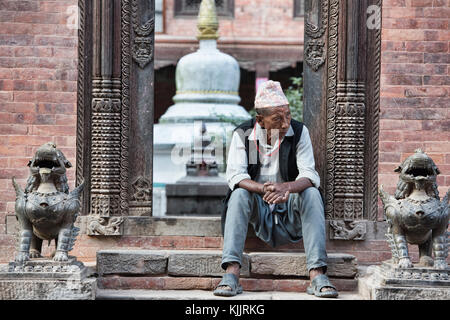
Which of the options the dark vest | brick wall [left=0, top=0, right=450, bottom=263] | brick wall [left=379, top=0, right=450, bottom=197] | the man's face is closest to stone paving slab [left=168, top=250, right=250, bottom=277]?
the dark vest

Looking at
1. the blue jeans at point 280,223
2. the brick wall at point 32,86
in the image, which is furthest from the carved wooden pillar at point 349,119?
the brick wall at point 32,86

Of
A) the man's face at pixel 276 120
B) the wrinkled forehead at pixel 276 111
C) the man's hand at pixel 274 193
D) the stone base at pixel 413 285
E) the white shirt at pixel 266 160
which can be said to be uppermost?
the wrinkled forehead at pixel 276 111

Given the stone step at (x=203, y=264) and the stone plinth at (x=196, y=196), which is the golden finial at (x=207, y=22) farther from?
the stone step at (x=203, y=264)

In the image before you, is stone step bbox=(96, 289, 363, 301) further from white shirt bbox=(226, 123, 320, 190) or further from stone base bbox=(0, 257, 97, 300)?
white shirt bbox=(226, 123, 320, 190)

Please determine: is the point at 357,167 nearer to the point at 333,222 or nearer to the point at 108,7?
the point at 333,222

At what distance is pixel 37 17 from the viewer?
6758 mm

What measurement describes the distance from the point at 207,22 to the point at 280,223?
702cm

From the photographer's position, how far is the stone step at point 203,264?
6.18 metres

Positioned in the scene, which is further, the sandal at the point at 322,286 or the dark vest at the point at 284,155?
the dark vest at the point at 284,155

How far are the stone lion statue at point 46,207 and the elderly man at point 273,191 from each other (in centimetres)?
115

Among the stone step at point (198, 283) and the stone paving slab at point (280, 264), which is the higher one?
the stone paving slab at point (280, 264)

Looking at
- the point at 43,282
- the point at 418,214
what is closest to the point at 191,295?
the point at 43,282

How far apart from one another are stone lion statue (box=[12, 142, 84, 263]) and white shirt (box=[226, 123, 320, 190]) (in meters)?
1.22

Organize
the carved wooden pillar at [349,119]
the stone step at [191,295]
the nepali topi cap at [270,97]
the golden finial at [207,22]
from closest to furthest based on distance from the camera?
the stone step at [191,295]
the nepali topi cap at [270,97]
the carved wooden pillar at [349,119]
the golden finial at [207,22]
